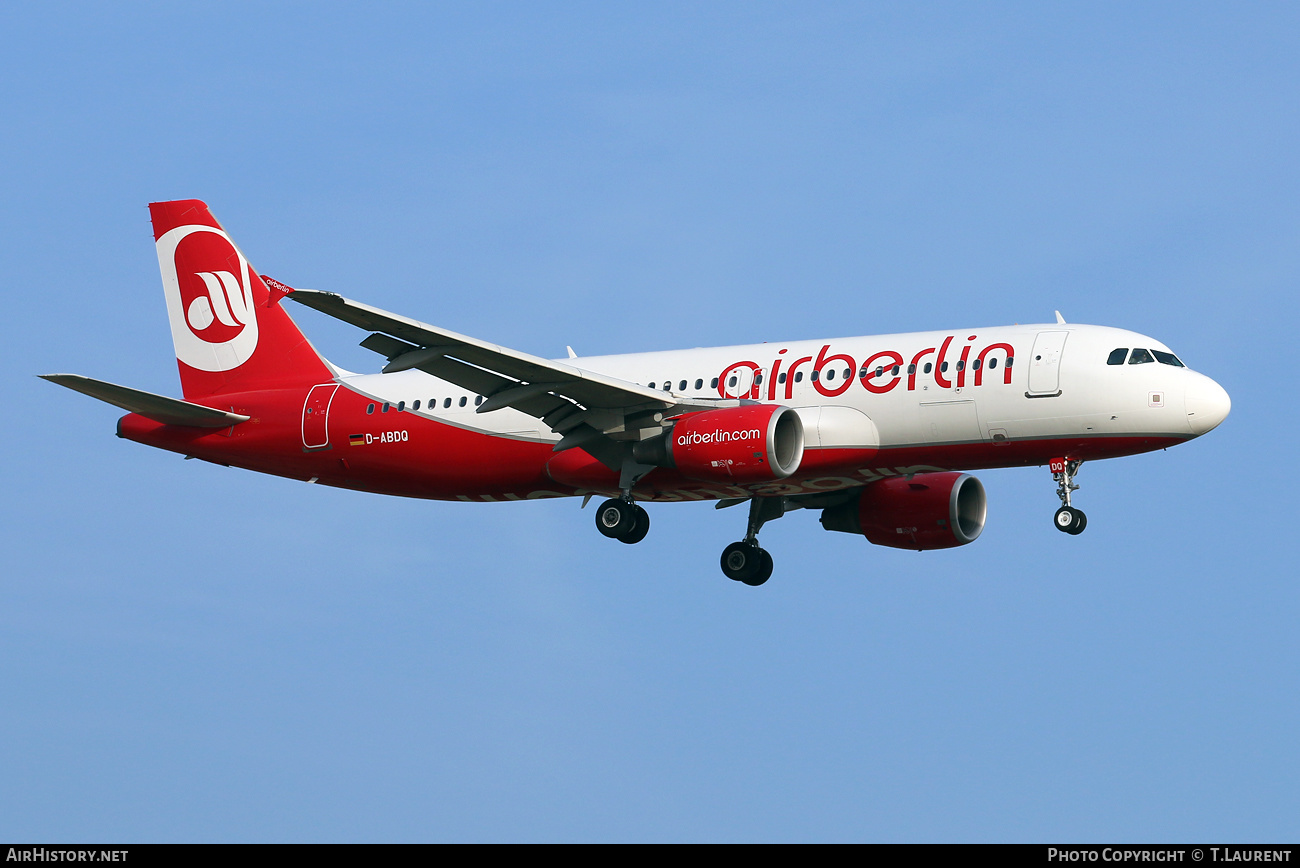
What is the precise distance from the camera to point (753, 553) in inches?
1689

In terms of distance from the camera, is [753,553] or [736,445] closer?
[736,445]

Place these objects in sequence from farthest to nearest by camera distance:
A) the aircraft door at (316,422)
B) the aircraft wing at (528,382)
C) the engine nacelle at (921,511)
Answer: the engine nacelle at (921,511), the aircraft door at (316,422), the aircraft wing at (528,382)

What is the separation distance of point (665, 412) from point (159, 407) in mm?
12866

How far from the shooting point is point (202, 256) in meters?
45.0

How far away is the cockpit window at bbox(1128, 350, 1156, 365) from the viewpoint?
119 ft

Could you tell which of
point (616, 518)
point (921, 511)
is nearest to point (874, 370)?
point (921, 511)

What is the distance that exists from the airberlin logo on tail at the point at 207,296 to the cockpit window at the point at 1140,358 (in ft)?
71.4

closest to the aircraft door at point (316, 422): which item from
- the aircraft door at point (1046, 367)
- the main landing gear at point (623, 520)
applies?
the main landing gear at point (623, 520)

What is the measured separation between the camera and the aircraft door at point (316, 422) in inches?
1660

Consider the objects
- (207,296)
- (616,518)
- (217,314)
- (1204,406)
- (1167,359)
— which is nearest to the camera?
(1204,406)

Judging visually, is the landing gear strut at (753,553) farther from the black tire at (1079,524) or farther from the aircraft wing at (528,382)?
the black tire at (1079,524)

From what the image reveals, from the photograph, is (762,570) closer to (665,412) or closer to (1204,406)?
(665,412)
